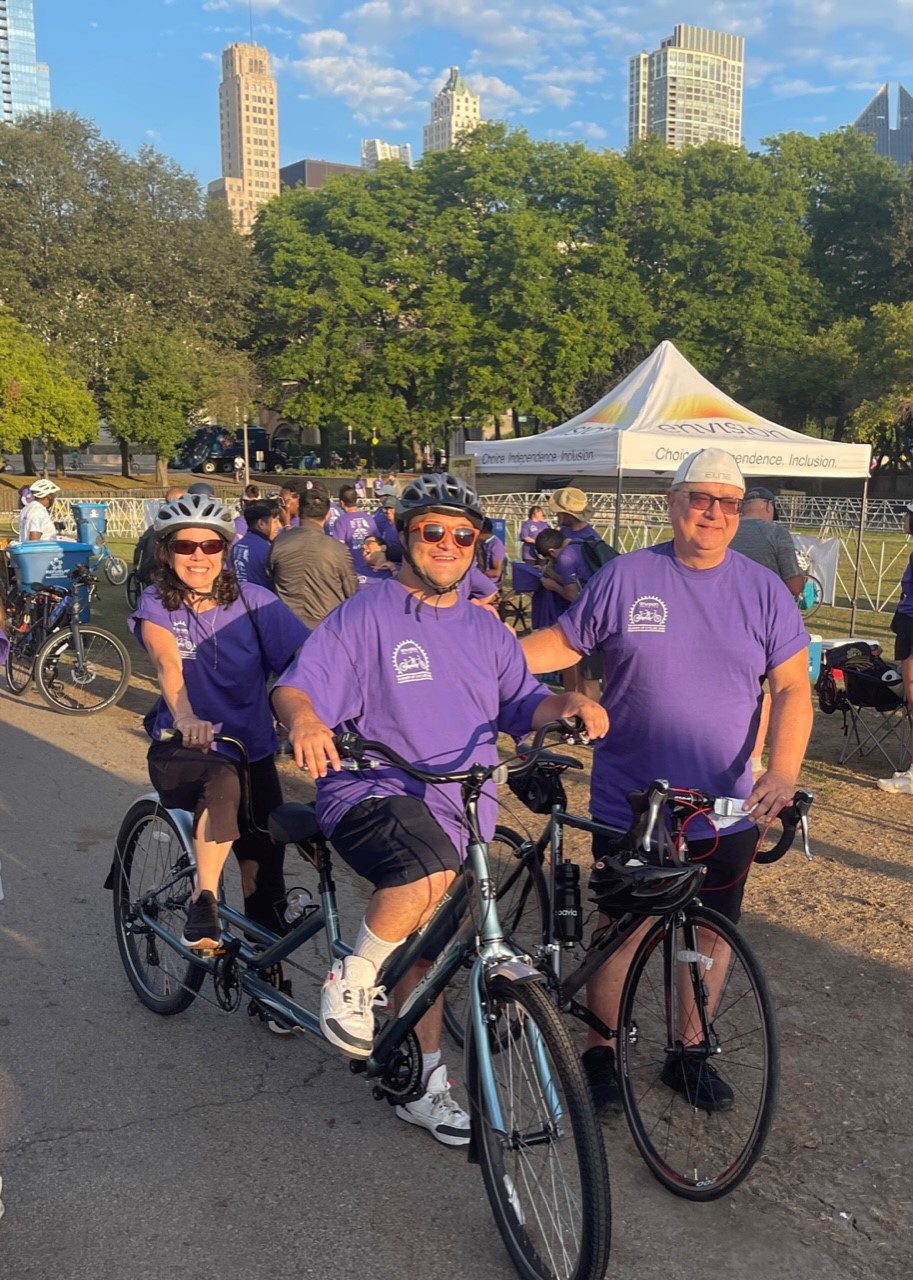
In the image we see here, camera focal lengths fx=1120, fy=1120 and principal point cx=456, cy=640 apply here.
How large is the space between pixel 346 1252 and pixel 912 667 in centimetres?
552

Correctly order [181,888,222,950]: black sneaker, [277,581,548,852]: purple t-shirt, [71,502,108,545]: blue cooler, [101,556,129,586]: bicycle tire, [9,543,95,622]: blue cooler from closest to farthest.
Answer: [277,581,548,852]: purple t-shirt < [181,888,222,950]: black sneaker < [9,543,95,622]: blue cooler < [101,556,129,586]: bicycle tire < [71,502,108,545]: blue cooler

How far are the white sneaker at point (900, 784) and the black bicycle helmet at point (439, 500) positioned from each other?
500 centimetres

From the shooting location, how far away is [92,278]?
164 ft

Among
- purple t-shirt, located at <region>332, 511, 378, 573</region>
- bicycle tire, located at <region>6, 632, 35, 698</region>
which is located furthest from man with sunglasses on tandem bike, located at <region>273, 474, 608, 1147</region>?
purple t-shirt, located at <region>332, 511, 378, 573</region>

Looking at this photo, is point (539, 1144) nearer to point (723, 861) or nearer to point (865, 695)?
point (723, 861)

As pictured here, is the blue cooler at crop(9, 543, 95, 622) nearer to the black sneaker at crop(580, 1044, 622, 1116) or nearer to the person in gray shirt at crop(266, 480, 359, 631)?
the person in gray shirt at crop(266, 480, 359, 631)

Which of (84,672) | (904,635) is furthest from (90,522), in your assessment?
(904,635)

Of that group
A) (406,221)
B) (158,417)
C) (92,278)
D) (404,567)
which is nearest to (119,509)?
(158,417)

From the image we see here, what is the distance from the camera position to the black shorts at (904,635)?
7238mm

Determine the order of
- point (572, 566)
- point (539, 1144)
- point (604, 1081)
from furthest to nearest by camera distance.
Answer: point (572, 566)
point (604, 1081)
point (539, 1144)

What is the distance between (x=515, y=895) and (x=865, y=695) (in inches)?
183

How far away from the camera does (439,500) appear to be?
3109 millimetres

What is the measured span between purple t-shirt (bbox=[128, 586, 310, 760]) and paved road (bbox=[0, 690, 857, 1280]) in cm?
112

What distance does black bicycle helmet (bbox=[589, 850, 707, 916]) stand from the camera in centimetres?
296
